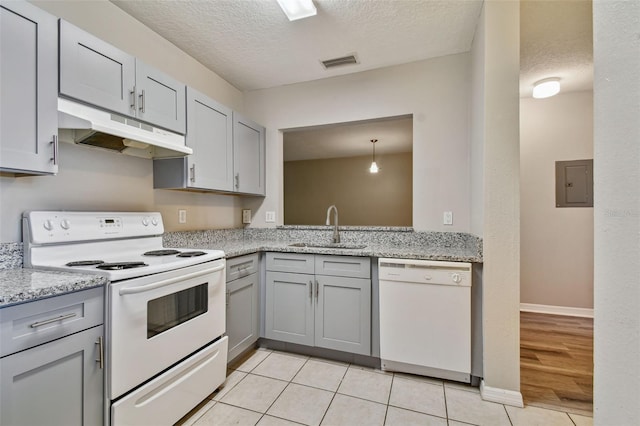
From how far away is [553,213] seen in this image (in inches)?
130

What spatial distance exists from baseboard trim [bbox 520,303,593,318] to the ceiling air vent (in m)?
3.34

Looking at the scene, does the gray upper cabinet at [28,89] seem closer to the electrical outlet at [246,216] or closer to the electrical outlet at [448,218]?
the electrical outlet at [246,216]

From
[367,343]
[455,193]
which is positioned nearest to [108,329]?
[367,343]

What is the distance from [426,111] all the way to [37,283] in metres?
2.72

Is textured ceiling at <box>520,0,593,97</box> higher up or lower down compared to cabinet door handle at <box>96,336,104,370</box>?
higher up

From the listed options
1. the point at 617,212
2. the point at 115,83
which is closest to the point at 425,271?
the point at 617,212

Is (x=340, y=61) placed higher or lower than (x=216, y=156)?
higher

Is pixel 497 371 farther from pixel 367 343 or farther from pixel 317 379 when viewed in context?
pixel 317 379

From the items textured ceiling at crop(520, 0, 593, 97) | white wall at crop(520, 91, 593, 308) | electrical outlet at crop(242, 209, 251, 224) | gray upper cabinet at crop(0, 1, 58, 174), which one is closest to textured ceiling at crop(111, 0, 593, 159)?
textured ceiling at crop(520, 0, 593, 97)

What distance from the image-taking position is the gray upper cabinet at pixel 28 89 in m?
1.18

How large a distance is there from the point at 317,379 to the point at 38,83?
225cm

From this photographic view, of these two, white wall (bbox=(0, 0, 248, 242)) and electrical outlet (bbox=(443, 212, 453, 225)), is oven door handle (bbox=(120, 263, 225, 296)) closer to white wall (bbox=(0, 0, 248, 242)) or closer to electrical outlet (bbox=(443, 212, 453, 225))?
white wall (bbox=(0, 0, 248, 242))

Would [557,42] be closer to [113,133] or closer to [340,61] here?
[340,61]

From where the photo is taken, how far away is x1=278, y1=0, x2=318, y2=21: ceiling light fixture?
5.95 ft
